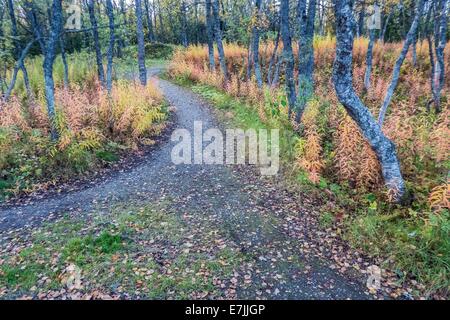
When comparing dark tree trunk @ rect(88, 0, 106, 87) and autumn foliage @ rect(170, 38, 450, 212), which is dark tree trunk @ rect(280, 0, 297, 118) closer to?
autumn foliage @ rect(170, 38, 450, 212)

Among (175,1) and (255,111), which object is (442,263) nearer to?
(255,111)

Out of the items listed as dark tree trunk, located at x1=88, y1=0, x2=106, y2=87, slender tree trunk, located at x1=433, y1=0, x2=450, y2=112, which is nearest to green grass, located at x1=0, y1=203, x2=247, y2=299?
dark tree trunk, located at x1=88, y1=0, x2=106, y2=87

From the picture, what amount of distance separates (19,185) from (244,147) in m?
5.84

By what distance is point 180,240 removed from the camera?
5.18 metres

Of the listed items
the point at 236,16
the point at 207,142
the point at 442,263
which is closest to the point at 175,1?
the point at 207,142

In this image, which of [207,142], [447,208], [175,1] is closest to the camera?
[447,208]

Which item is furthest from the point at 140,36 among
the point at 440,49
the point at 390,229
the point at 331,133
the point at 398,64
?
the point at 390,229

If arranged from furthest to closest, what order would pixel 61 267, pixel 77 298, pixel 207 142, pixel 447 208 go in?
pixel 207 142 < pixel 447 208 < pixel 61 267 < pixel 77 298

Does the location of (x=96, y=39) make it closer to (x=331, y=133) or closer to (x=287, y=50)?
(x=287, y=50)

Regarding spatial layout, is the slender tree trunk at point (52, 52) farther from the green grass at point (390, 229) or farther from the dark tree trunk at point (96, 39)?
the green grass at point (390, 229)

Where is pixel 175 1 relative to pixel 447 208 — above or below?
above

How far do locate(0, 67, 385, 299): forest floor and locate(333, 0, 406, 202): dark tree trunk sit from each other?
169cm

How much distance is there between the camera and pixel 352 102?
5.45 metres

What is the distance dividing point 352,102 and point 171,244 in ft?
14.0
